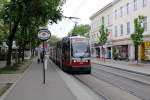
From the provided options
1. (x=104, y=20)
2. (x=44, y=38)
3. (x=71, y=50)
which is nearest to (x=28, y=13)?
(x=71, y=50)

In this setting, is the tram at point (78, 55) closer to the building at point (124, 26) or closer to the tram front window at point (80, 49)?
the tram front window at point (80, 49)

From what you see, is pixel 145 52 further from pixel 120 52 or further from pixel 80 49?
pixel 80 49

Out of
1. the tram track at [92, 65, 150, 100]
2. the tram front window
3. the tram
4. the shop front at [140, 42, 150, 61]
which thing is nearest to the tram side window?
the tram

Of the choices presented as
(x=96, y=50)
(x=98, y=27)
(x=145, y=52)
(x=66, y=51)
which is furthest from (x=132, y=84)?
(x=96, y=50)

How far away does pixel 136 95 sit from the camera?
15523 mm

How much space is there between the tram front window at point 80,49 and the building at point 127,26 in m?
22.3

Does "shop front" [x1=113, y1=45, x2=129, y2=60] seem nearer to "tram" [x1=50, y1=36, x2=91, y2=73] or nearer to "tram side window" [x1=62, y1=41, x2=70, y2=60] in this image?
"tram side window" [x1=62, y1=41, x2=70, y2=60]

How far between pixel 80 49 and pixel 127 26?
1299 inches

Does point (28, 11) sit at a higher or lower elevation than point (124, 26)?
lower

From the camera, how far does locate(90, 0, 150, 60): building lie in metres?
52.4

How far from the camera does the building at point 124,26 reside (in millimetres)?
52438

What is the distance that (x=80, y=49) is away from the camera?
2994 centimetres

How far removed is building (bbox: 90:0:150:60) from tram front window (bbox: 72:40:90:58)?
2231 centimetres

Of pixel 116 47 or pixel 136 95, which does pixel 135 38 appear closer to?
pixel 116 47
